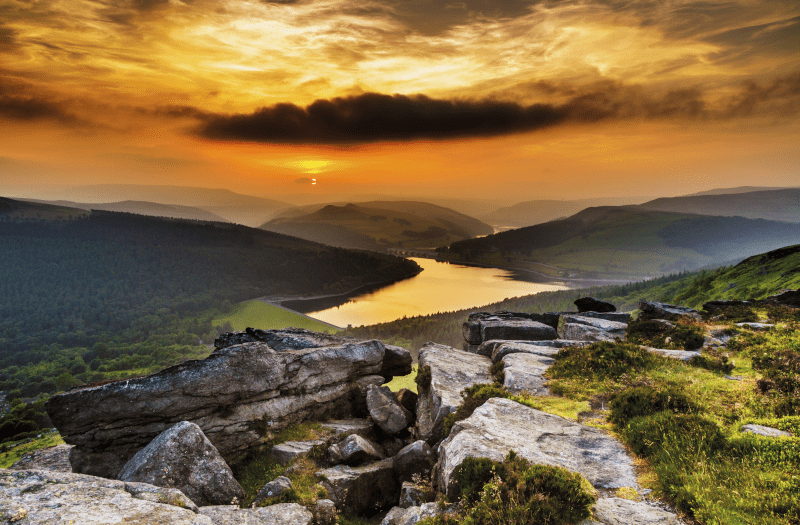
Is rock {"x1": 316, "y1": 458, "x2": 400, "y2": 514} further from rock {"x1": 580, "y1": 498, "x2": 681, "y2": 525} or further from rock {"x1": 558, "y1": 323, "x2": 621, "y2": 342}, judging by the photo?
rock {"x1": 558, "y1": 323, "x2": 621, "y2": 342}

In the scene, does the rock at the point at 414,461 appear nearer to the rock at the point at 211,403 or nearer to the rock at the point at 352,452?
the rock at the point at 352,452

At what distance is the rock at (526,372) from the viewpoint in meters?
16.0

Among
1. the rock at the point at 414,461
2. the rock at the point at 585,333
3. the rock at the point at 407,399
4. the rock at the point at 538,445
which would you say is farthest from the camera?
the rock at the point at 585,333

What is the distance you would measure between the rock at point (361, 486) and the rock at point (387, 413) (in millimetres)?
2921

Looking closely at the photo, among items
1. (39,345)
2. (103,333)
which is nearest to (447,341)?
(103,333)

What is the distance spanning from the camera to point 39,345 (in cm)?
18625

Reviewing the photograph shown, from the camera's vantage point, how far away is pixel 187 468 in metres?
13.9

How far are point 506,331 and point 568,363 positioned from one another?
11.1 meters

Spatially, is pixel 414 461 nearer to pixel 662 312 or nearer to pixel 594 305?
pixel 662 312

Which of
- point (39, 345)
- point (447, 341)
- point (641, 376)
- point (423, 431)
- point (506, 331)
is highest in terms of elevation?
point (641, 376)

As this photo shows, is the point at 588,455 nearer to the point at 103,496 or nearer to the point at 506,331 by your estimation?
the point at 103,496

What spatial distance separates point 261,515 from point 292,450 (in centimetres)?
521

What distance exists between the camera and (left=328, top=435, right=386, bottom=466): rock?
16.3 metres

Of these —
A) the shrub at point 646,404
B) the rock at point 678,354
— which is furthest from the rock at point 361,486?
the rock at point 678,354
